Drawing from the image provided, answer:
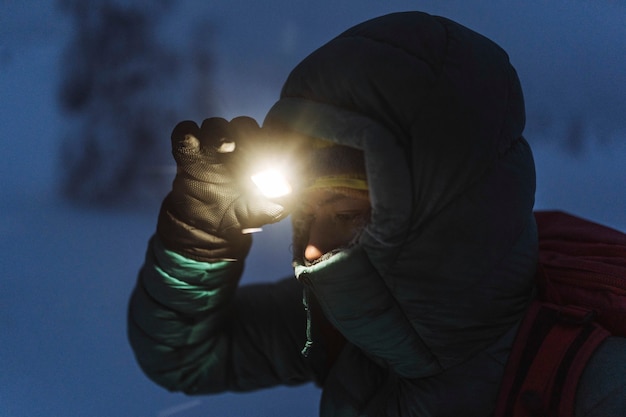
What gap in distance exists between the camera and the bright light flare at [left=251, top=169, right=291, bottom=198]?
0.76 m

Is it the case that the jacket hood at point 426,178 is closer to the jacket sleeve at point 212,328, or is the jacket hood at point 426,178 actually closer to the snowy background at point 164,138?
the jacket sleeve at point 212,328

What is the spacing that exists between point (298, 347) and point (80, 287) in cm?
153

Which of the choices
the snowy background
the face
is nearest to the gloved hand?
the face

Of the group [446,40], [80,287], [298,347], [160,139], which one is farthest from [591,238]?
[80,287]

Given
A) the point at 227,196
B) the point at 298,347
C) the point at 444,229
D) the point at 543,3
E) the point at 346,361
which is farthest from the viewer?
the point at 543,3

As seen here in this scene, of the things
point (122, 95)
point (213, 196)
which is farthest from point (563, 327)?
point (122, 95)

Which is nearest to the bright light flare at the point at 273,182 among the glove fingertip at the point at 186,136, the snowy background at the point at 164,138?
the glove fingertip at the point at 186,136

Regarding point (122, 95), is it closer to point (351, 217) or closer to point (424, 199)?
point (351, 217)

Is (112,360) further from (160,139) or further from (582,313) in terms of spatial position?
(582,313)

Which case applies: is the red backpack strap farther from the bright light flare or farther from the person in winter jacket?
the bright light flare

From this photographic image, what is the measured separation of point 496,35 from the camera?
190cm

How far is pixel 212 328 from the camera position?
112cm

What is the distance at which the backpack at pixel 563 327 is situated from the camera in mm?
703

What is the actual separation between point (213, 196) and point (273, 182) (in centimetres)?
19
